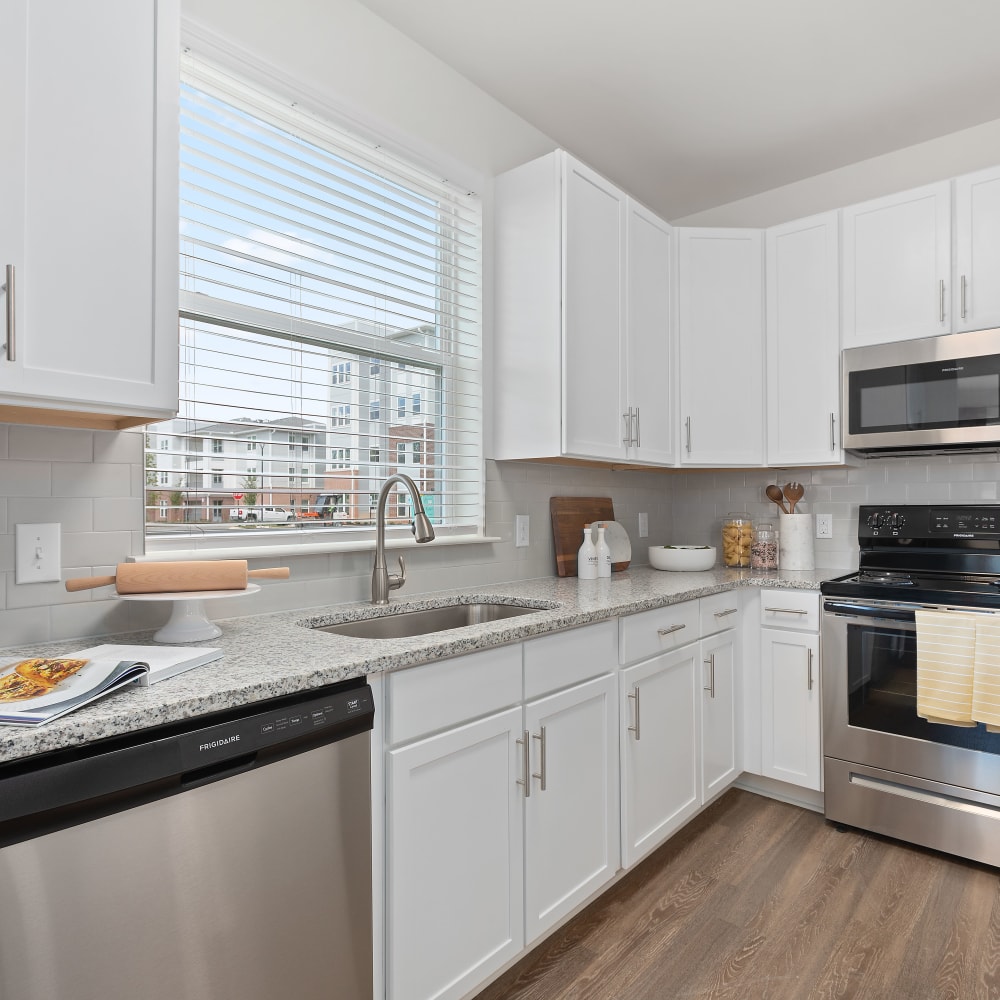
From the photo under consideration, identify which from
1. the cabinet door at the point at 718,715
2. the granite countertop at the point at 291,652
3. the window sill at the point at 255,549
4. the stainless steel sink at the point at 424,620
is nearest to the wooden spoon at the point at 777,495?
the cabinet door at the point at 718,715

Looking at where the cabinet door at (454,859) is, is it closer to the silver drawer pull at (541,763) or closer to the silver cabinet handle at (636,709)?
the silver drawer pull at (541,763)

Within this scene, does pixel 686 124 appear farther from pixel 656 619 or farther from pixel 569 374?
pixel 656 619

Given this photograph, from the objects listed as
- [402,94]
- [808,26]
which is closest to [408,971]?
[402,94]

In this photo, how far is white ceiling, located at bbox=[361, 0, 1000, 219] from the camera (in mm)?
→ 2156

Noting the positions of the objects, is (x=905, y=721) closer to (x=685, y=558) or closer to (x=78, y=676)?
(x=685, y=558)

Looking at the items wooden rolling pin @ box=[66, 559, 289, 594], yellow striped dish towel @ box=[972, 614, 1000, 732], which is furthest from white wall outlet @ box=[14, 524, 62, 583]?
yellow striped dish towel @ box=[972, 614, 1000, 732]

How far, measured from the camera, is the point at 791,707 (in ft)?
8.80

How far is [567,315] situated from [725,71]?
3.35ft

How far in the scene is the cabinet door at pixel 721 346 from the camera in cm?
307

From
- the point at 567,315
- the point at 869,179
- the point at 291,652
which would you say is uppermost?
the point at 869,179

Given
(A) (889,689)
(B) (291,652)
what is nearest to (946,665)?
(A) (889,689)

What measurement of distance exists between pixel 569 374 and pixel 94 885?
191 centimetres

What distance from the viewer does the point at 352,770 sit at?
1.31m

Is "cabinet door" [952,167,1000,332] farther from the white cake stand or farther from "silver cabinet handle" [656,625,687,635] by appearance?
the white cake stand
